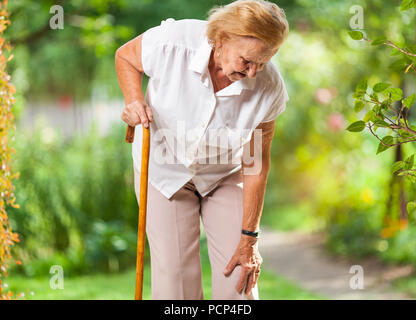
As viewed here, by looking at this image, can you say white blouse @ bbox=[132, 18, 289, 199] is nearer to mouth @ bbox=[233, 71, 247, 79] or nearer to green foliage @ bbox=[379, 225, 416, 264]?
mouth @ bbox=[233, 71, 247, 79]

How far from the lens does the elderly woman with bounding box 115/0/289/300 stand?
5.32 feet

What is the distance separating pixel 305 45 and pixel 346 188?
170 centimetres

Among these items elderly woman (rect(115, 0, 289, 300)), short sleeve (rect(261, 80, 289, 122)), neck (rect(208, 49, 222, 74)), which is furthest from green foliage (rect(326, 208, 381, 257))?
neck (rect(208, 49, 222, 74))

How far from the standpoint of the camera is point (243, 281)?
183 cm

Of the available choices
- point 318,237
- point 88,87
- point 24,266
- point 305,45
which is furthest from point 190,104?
point 88,87

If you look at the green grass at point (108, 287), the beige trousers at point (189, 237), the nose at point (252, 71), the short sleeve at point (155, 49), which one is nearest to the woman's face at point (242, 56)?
the nose at point (252, 71)

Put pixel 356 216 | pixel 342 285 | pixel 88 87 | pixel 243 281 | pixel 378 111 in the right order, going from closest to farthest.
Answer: pixel 378 111 → pixel 243 281 → pixel 342 285 → pixel 356 216 → pixel 88 87

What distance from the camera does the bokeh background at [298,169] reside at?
412cm

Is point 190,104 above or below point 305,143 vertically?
below

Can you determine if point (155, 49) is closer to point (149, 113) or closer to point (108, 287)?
point (149, 113)

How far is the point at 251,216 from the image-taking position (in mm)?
1849

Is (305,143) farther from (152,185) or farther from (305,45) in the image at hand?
(152,185)

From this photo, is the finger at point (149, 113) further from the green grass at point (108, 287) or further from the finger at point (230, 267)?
the green grass at point (108, 287)

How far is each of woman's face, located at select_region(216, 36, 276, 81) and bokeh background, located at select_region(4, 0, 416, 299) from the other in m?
2.22
